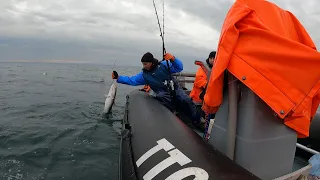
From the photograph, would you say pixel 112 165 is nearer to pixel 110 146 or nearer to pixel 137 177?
pixel 110 146

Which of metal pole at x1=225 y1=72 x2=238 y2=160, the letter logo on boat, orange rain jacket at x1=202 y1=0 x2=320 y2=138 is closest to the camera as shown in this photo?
orange rain jacket at x1=202 y1=0 x2=320 y2=138

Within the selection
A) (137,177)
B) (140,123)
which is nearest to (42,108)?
(140,123)

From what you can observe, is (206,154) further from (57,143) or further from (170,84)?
(57,143)

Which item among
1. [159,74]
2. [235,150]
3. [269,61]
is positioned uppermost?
[269,61]

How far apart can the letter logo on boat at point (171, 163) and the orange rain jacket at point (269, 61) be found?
0.75 metres

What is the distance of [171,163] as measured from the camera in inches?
94.3

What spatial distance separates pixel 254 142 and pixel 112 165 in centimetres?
341

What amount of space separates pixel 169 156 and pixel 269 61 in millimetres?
1297

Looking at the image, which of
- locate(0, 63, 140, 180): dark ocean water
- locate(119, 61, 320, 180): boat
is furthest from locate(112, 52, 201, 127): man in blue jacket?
locate(119, 61, 320, 180): boat

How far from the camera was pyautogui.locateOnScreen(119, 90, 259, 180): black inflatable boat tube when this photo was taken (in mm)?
2219

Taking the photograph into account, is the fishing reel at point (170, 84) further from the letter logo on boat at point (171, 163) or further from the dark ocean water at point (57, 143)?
the letter logo on boat at point (171, 163)

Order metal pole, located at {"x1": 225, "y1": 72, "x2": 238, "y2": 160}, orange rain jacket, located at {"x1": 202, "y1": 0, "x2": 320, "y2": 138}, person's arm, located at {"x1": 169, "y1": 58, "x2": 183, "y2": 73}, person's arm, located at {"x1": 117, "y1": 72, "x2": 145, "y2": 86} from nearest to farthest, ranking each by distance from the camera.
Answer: orange rain jacket, located at {"x1": 202, "y1": 0, "x2": 320, "y2": 138}, metal pole, located at {"x1": 225, "y1": 72, "x2": 238, "y2": 160}, person's arm, located at {"x1": 169, "y1": 58, "x2": 183, "y2": 73}, person's arm, located at {"x1": 117, "y1": 72, "x2": 145, "y2": 86}

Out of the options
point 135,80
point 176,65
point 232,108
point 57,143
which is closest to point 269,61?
point 232,108

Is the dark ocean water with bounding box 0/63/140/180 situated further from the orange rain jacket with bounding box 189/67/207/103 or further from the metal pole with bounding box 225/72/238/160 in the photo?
the metal pole with bounding box 225/72/238/160
